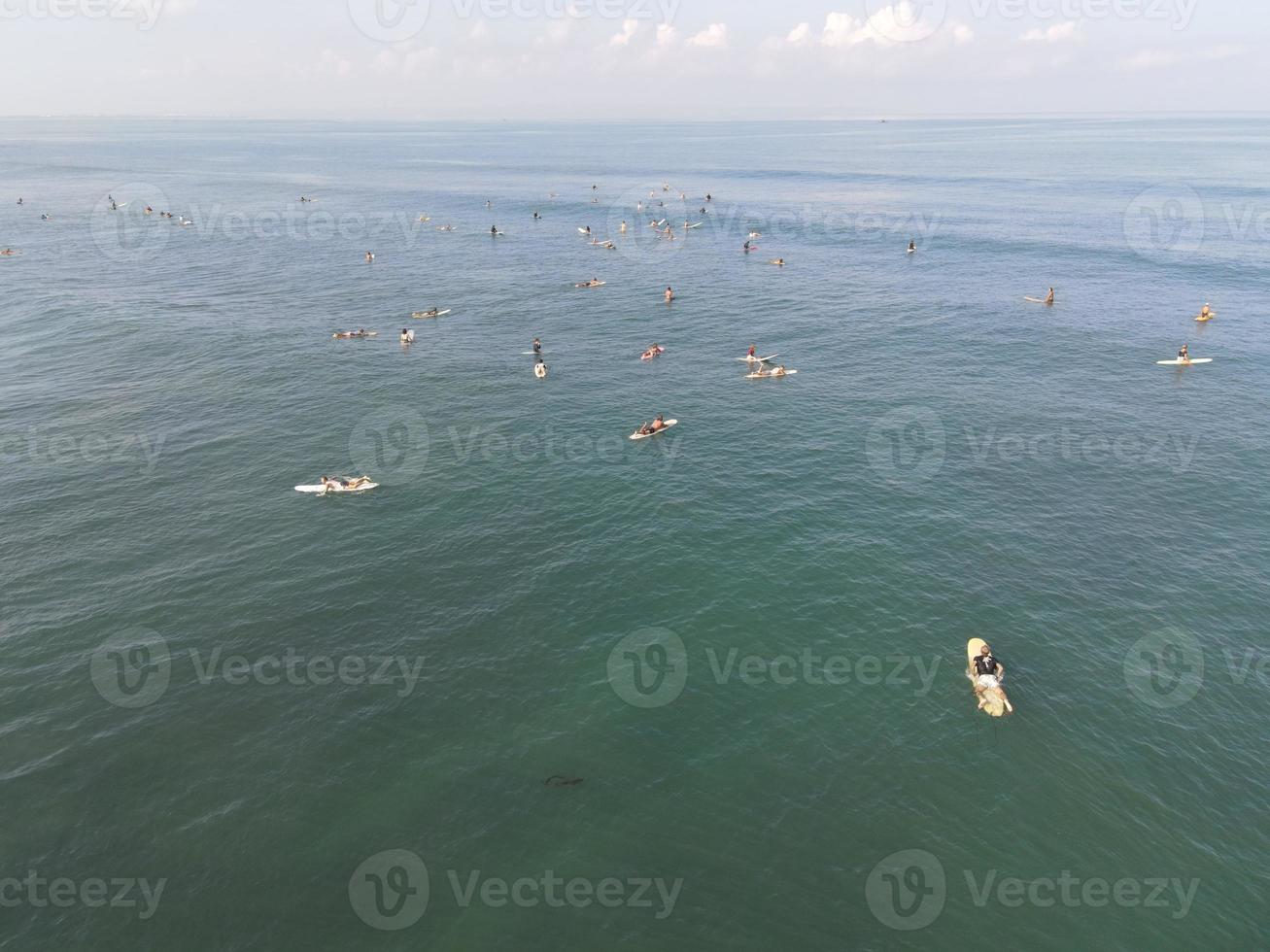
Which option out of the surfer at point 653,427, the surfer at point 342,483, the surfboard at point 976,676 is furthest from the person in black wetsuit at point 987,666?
the surfer at point 342,483

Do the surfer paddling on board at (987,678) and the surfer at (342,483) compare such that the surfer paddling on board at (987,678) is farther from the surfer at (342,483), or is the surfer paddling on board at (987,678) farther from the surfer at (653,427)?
the surfer at (342,483)

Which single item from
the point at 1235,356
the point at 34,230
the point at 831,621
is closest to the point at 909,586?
the point at 831,621

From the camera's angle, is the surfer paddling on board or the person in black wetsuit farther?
the person in black wetsuit

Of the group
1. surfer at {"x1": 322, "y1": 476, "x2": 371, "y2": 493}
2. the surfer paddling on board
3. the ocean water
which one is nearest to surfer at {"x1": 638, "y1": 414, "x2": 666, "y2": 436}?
the ocean water

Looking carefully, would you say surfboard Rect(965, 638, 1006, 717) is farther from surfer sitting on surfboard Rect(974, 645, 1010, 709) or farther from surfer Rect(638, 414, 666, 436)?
surfer Rect(638, 414, 666, 436)

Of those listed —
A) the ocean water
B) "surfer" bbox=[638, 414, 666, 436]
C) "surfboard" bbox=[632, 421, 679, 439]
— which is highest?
"surfer" bbox=[638, 414, 666, 436]

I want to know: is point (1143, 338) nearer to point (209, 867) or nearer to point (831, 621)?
point (831, 621)

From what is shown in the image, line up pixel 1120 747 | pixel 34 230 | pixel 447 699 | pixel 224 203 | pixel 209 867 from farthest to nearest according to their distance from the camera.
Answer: pixel 224 203 < pixel 34 230 < pixel 447 699 < pixel 1120 747 < pixel 209 867
